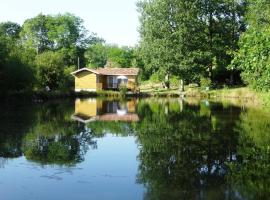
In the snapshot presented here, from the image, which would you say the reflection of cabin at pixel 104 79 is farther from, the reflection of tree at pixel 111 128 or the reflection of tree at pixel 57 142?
the reflection of tree at pixel 57 142

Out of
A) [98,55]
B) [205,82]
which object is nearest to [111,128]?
[205,82]

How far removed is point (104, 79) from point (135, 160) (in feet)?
172

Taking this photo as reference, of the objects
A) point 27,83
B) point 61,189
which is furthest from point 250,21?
point 61,189

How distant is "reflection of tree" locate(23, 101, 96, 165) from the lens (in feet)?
47.3

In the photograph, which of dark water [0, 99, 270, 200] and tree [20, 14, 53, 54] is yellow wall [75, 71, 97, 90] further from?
dark water [0, 99, 270, 200]

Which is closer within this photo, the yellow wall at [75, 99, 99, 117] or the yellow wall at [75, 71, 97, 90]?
the yellow wall at [75, 99, 99, 117]

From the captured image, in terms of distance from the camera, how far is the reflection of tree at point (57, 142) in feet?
47.3

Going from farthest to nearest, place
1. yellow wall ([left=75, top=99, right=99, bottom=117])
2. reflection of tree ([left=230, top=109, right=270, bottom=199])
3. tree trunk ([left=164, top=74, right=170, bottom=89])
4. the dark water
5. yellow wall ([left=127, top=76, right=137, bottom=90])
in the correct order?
yellow wall ([left=127, top=76, right=137, bottom=90]) < tree trunk ([left=164, top=74, right=170, bottom=89]) < yellow wall ([left=75, top=99, right=99, bottom=117]) < reflection of tree ([left=230, top=109, right=270, bottom=199]) < the dark water

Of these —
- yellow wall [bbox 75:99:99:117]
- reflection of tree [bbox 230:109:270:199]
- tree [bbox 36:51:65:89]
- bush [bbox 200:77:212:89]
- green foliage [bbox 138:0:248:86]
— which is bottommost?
reflection of tree [bbox 230:109:270:199]

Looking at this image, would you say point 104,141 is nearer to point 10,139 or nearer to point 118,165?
point 10,139

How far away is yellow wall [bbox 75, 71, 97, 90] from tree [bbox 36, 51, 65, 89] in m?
8.58

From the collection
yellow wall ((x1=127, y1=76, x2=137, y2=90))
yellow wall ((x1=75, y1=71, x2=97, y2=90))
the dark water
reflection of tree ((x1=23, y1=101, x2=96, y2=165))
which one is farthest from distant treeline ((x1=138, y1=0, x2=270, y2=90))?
reflection of tree ((x1=23, y1=101, x2=96, y2=165))

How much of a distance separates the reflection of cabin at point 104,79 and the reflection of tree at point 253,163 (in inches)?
1693

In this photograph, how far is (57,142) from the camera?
1761cm
